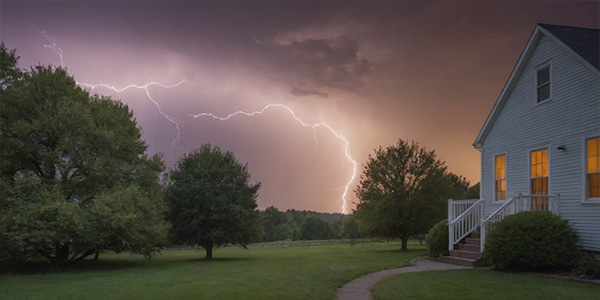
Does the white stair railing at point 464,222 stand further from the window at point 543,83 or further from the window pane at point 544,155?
the window at point 543,83

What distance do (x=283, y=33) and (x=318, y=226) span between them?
199 ft

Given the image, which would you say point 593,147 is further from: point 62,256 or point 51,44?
point 51,44

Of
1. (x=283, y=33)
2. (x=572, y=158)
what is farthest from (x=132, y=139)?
(x=572, y=158)

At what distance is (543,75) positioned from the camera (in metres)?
14.8

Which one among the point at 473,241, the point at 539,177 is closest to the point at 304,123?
the point at 473,241

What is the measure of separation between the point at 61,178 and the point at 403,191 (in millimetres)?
19558

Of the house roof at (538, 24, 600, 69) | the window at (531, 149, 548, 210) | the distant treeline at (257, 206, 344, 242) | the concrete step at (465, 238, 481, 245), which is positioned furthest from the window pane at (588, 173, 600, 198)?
the distant treeline at (257, 206, 344, 242)

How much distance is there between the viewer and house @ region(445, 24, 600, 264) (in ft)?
41.4

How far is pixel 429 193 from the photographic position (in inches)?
1106

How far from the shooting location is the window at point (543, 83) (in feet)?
47.8

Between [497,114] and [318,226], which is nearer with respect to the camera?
[497,114]

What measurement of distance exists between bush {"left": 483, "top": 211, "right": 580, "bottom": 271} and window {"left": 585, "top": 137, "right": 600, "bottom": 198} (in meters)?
1.24

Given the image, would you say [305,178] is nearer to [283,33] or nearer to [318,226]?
[283,33]

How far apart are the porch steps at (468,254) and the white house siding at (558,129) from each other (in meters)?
1.90
